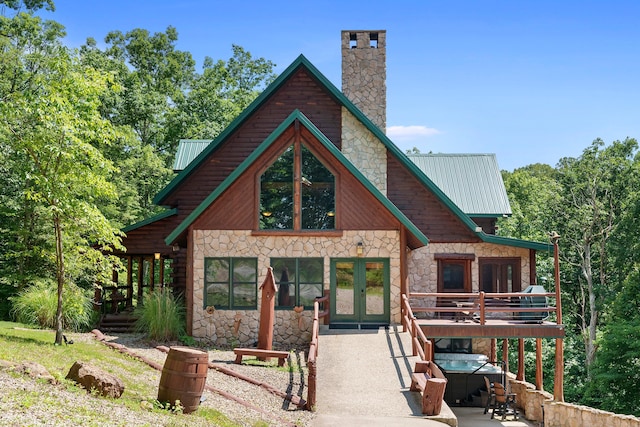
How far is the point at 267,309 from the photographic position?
1583 centimetres

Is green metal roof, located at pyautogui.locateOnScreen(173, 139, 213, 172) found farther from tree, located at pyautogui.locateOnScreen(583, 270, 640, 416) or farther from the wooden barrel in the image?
tree, located at pyautogui.locateOnScreen(583, 270, 640, 416)

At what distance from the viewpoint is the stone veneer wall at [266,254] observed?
18344 mm

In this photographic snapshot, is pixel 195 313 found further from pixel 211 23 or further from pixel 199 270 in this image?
pixel 211 23

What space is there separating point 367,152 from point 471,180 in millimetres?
5174

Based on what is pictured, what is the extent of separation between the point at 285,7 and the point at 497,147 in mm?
45521

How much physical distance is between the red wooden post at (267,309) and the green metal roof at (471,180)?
31.4ft

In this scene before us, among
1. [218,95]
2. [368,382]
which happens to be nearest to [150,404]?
[368,382]

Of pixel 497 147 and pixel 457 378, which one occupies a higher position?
pixel 497 147

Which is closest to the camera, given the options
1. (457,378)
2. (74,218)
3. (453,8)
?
(74,218)

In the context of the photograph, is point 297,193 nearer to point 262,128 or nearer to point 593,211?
point 262,128

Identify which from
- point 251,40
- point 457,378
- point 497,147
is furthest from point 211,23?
point 497,147

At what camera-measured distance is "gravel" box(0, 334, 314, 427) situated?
7676 millimetres

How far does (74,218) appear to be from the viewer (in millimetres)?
14141

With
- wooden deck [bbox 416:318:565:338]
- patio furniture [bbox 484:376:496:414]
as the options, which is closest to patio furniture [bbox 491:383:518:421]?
patio furniture [bbox 484:376:496:414]
